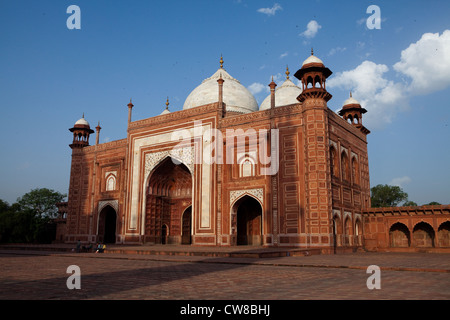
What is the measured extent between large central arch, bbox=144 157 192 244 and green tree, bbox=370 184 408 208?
2679 centimetres

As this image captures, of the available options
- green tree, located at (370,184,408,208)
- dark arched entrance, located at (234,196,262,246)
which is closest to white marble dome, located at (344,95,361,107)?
dark arched entrance, located at (234,196,262,246)

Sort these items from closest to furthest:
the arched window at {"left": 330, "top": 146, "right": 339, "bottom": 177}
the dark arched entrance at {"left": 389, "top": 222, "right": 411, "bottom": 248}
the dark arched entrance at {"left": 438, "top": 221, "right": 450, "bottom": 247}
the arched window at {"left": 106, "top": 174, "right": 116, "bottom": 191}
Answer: the arched window at {"left": 330, "top": 146, "right": 339, "bottom": 177}
the dark arched entrance at {"left": 438, "top": 221, "right": 450, "bottom": 247}
the dark arched entrance at {"left": 389, "top": 222, "right": 411, "bottom": 248}
the arched window at {"left": 106, "top": 174, "right": 116, "bottom": 191}

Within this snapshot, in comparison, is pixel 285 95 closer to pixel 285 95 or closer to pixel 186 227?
pixel 285 95

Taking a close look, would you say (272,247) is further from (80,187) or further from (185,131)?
(80,187)

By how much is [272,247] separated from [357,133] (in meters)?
9.61

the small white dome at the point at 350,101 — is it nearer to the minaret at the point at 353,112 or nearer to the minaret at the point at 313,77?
the minaret at the point at 353,112

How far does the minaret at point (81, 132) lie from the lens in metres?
28.3

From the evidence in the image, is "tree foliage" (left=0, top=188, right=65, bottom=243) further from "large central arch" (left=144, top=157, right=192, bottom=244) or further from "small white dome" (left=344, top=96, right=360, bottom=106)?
"small white dome" (left=344, top=96, right=360, bottom=106)

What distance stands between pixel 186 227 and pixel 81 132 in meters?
11.0

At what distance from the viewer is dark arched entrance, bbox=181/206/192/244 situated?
24392mm

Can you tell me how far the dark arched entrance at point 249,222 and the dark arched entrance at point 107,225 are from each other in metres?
10.0

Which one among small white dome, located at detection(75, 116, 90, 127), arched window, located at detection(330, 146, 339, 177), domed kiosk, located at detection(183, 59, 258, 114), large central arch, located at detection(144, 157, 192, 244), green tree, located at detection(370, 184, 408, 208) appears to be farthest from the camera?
green tree, located at detection(370, 184, 408, 208)

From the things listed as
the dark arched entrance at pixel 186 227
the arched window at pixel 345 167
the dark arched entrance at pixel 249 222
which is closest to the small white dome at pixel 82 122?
the dark arched entrance at pixel 186 227
